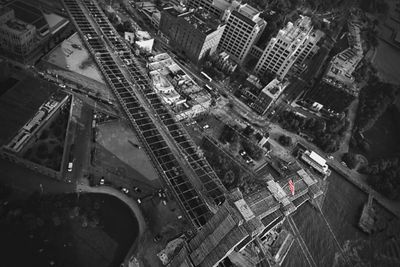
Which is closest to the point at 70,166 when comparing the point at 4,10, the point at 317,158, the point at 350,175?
the point at 4,10

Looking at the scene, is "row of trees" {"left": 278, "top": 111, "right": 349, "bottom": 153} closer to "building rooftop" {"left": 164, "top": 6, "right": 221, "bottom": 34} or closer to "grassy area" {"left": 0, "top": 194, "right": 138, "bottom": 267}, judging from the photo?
"building rooftop" {"left": 164, "top": 6, "right": 221, "bottom": 34}

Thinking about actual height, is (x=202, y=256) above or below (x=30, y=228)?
above

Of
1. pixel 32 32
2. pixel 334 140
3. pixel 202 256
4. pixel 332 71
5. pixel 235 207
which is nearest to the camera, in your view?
pixel 235 207

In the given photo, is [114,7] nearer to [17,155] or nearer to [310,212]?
[17,155]

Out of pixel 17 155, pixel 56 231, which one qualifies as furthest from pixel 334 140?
pixel 17 155

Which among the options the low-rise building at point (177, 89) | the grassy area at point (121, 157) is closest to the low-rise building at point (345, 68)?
the low-rise building at point (177, 89)

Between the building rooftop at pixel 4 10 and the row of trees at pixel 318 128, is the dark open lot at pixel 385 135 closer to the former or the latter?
the row of trees at pixel 318 128

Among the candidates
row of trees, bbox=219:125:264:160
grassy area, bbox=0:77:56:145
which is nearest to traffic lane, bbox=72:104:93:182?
grassy area, bbox=0:77:56:145
